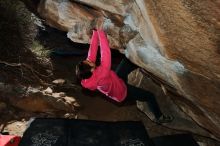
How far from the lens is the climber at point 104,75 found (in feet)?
15.5

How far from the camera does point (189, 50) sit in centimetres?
420

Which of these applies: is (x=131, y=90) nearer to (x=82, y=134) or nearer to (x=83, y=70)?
(x=82, y=134)

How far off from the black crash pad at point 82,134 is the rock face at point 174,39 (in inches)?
42.5

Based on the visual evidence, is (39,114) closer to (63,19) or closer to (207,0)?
(63,19)

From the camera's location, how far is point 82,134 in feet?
17.9

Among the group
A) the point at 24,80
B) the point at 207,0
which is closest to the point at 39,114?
the point at 24,80

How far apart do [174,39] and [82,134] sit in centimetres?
229

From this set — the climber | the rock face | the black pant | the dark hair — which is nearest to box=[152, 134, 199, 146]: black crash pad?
the rock face

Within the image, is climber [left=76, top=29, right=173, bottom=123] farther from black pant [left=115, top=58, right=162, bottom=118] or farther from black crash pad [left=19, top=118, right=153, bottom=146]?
black crash pad [left=19, top=118, right=153, bottom=146]

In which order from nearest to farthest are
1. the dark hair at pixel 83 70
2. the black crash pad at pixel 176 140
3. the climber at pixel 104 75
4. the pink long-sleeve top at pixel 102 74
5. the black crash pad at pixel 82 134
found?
the dark hair at pixel 83 70, the climber at pixel 104 75, the pink long-sleeve top at pixel 102 74, the black crash pad at pixel 82 134, the black crash pad at pixel 176 140

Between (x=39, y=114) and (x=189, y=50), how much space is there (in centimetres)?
401

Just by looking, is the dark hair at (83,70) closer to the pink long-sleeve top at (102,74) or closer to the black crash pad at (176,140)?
the pink long-sleeve top at (102,74)

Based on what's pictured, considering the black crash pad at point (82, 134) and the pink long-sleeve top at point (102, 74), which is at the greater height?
the pink long-sleeve top at point (102, 74)

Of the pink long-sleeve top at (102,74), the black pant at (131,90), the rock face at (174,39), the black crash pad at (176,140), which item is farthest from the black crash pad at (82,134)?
the rock face at (174,39)
